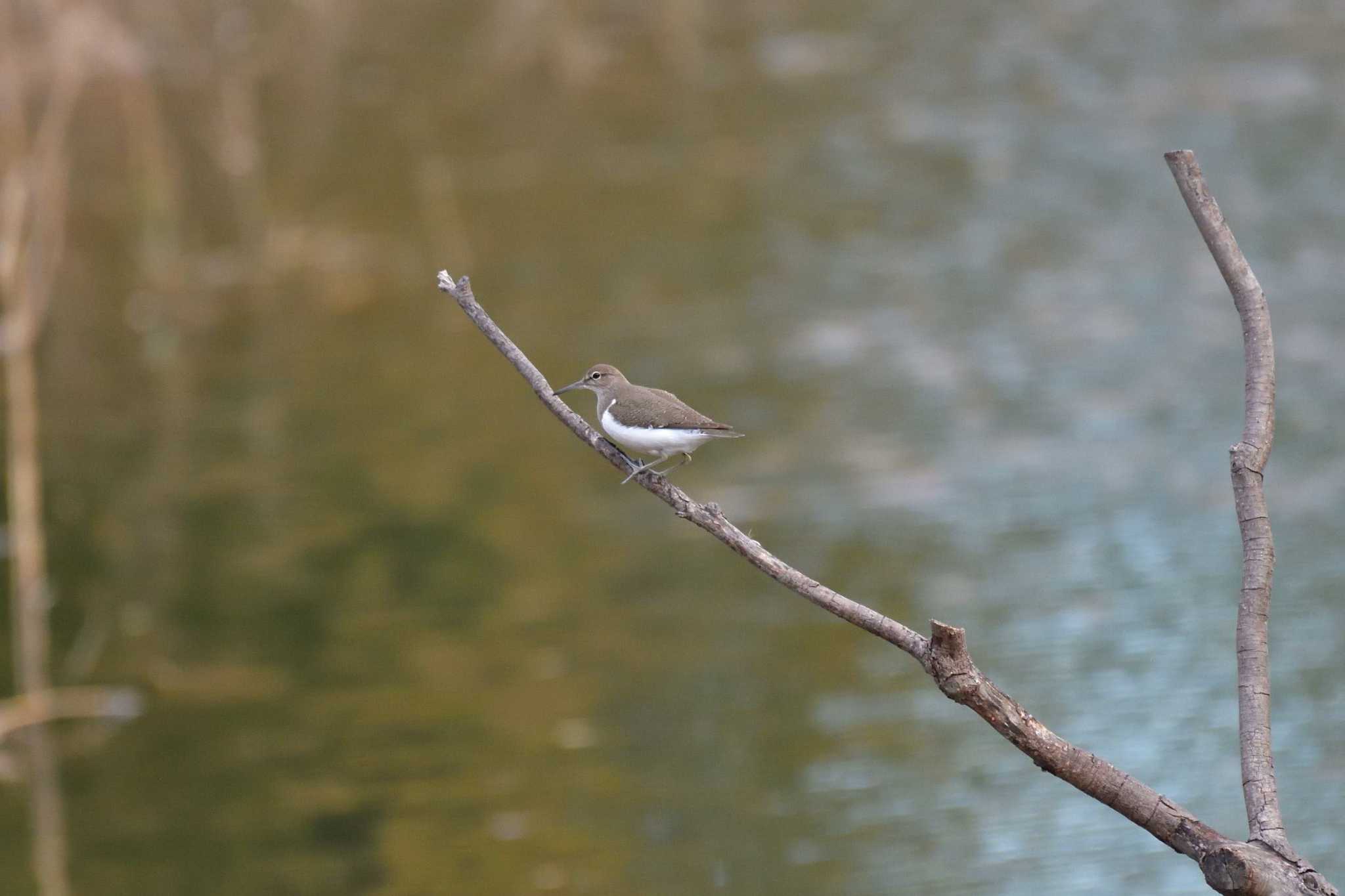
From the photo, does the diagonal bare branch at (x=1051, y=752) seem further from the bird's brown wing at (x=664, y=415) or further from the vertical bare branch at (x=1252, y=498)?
the bird's brown wing at (x=664, y=415)

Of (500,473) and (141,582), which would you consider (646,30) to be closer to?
(500,473)

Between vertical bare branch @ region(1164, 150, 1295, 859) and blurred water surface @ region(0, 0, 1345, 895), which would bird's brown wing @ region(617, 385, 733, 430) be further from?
blurred water surface @ region(0, 0, 1345, 895)

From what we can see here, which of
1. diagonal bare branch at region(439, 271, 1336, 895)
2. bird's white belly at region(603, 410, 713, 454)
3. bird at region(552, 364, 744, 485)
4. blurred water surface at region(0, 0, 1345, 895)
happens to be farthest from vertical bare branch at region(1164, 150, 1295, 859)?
blurred water surface at region(0, 0, 1345, 895)

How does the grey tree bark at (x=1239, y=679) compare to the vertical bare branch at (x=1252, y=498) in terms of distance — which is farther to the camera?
the vertical bare branch at (x=1252, y=498)

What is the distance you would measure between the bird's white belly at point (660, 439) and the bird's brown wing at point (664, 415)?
27 mm

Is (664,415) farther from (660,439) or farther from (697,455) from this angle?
(697,455)

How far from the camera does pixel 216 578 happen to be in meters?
18.2

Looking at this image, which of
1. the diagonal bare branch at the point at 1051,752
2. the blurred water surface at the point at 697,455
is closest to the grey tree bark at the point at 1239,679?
the diagonal bare branch at the point at 1051,752

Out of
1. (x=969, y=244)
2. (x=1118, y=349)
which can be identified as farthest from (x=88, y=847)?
(x=969, y=244)

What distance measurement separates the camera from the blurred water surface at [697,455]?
13195mm

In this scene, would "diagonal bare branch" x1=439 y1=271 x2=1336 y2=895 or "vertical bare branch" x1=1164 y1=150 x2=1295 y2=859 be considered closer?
"diagonal bare branch" x1=439 y1=271 x2=1336 y2=895

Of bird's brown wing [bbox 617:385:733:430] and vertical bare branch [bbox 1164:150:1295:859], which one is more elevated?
bird's brown wing [bbox 617:385:733:430]

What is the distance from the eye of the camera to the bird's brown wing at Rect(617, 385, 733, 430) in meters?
5.87

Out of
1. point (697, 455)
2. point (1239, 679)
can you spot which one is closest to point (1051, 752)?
point (1239, 679)
